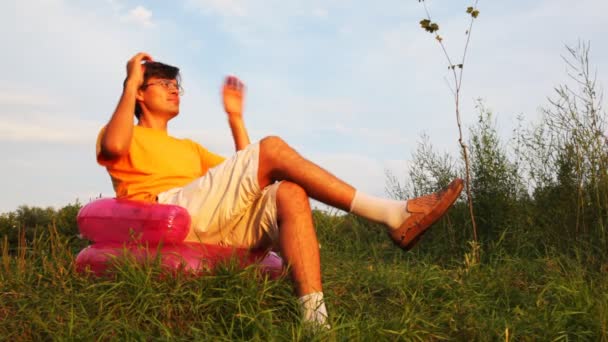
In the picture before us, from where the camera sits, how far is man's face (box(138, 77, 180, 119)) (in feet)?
13.6

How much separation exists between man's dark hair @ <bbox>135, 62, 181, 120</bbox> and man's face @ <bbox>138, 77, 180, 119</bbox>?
2 cm

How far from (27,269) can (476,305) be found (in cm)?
262

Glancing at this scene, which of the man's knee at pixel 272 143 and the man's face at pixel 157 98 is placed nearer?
the man's knee at pixel 272 143

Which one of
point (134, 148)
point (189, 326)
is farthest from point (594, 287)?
point (134, 148)

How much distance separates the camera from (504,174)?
6.00m

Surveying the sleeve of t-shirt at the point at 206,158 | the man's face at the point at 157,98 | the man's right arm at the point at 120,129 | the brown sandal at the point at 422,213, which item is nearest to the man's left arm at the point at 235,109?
the sleeve of t-shirt at the point at 206,158

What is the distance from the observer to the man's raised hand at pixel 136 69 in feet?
12.5

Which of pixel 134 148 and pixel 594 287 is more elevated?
pixel 134 148

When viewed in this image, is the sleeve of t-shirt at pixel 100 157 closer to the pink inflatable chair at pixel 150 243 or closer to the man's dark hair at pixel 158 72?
the pink inflatable chair at pixel 150 243

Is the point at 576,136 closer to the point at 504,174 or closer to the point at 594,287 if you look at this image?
the point at 504,174

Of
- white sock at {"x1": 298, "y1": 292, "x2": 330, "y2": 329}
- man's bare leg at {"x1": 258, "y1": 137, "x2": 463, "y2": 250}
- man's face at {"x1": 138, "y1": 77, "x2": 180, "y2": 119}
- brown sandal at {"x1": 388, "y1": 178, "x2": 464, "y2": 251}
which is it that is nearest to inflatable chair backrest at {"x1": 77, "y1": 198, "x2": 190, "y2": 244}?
man's bare leg at {"x1": 258, "y1": 137, "x2": 463, "y2": 250}

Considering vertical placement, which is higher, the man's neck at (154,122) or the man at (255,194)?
the man's neck at (154,122)

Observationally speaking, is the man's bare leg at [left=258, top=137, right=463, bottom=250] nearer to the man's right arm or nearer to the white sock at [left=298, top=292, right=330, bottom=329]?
the white sock at [left=298, top=292, right=330, bottom=329]

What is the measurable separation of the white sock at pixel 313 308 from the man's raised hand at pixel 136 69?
1.58 meters
